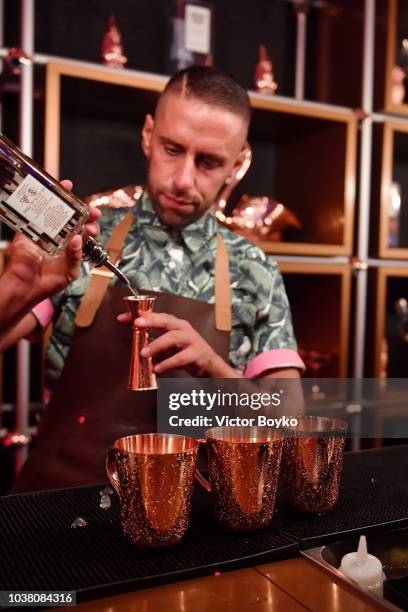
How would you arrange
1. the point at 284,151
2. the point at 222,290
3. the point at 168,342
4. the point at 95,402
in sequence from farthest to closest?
the point at 284,151
the point at 222,290
the point at 95,402
the point at 168,342

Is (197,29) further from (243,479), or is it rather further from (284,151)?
(243,479)

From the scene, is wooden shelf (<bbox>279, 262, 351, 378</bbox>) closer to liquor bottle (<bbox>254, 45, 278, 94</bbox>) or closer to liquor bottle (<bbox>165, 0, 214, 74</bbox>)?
liquor bottle (<bbox>254, 45, 278, 94</bbox>)

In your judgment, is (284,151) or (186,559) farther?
(284,151)

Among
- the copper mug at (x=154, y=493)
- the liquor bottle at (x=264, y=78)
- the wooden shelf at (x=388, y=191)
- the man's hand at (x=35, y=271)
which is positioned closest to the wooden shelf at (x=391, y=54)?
the wooden shelf at (x=388, y=191)

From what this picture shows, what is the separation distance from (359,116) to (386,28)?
322mm

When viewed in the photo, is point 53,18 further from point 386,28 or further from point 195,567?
point 195,567

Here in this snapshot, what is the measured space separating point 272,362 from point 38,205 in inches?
30.3

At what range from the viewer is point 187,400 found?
79cm

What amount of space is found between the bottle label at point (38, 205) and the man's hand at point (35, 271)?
187 mm

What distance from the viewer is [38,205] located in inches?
31.9

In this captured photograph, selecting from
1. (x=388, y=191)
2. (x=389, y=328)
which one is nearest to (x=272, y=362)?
(x=388, y=191)

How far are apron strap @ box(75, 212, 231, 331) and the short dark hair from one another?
302 mm

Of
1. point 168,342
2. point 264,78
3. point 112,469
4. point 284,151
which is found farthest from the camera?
point 284,151

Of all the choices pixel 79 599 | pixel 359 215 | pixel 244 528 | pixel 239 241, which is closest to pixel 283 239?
pixel 359 215
